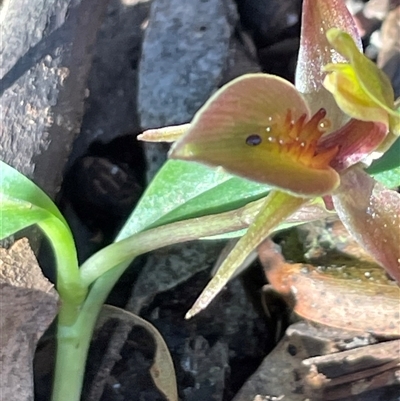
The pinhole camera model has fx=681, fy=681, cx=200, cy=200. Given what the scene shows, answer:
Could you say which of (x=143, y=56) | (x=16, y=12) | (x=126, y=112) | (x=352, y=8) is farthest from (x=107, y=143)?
(x=352, y=8)

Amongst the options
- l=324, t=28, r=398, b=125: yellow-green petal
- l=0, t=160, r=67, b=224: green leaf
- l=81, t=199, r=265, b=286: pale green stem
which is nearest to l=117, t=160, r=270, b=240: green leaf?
l=81, t=199, r=265, b=286: pale green stem

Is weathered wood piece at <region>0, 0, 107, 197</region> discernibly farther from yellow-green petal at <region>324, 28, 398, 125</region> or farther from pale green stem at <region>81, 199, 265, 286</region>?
yellow-green petal at <region>324, 28, 398, 125</region>

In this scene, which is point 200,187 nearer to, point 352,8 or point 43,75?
point 43,75

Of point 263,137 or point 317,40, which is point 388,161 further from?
point 263,137

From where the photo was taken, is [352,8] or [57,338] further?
[352,8]

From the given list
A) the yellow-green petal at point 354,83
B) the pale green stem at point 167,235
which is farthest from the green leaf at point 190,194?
the yellow-green petal at point 354,83

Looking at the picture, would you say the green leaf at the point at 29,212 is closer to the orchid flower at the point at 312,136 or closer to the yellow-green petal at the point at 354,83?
the orchid flower at the point at 312,136

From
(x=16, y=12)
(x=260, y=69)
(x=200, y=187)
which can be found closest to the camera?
(x=200, y=187)
